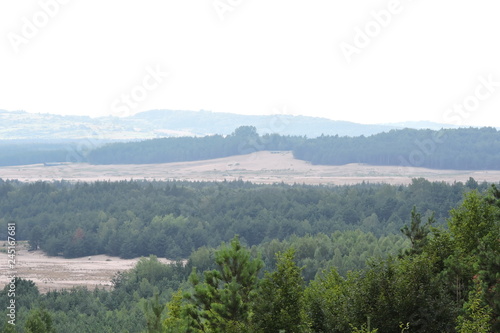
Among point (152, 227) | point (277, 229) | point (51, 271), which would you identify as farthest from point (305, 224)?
point (51, 271)

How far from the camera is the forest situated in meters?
27.8

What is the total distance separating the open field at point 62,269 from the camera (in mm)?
92250

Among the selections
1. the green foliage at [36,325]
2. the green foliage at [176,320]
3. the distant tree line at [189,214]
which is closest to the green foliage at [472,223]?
the green foliage at [176,320]

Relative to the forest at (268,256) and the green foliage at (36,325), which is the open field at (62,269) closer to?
the forest at (268,256)

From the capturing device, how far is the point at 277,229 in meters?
124

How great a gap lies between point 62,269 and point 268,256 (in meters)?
26.9

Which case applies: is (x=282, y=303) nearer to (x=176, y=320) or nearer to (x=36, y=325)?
(x=176, y=320)

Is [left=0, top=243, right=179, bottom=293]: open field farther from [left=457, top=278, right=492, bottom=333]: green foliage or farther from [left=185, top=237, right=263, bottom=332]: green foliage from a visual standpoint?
[left=457, top=278, right=492, bottom=333]: green foliage

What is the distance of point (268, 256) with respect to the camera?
9306 cm

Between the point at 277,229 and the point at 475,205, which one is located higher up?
the point at 475,205

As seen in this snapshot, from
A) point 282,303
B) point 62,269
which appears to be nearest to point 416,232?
point 282,303

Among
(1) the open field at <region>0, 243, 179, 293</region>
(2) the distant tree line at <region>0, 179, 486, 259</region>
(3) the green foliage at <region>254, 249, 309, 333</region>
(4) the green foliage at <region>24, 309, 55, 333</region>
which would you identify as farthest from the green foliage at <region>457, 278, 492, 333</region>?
(2) the distant tree line at <region>0, 179, 486, 259</region>

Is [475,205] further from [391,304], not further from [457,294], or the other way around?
[391,304]

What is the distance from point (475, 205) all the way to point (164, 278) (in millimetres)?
54174
